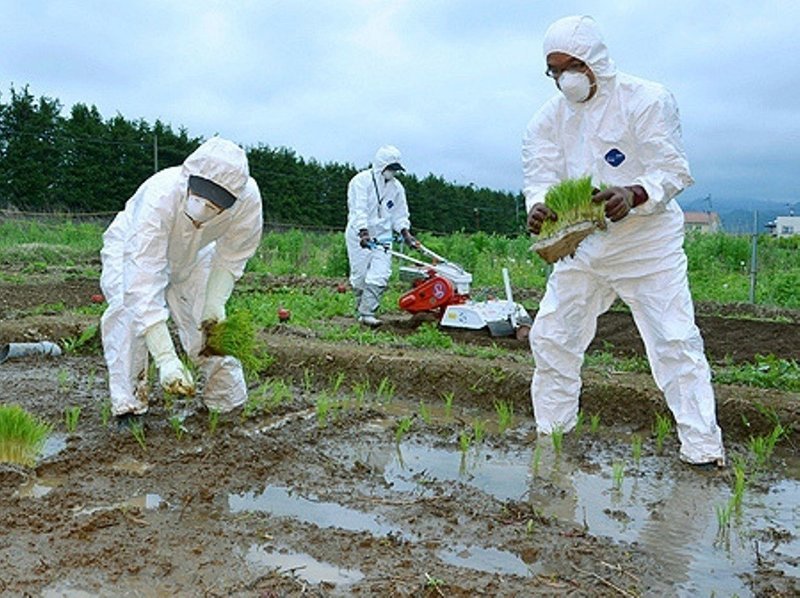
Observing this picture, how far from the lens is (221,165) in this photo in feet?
14.2

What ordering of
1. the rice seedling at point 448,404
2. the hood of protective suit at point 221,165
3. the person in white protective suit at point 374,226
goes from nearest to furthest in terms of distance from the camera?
the hood of protective suit at point 221,165, the rice seedling at point 448,404, the person in white protective suit at point 374,226

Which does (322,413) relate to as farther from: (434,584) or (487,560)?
(434,584)

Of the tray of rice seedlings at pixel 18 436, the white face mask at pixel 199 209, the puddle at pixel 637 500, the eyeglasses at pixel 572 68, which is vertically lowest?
the puddle at pixel 637 500

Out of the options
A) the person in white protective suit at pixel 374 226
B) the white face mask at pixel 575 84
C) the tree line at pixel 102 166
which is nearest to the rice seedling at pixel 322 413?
the white face mask at pixel 575 84

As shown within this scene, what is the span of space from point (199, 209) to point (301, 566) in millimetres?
1942

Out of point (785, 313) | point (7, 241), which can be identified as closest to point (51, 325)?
point (785, 313)

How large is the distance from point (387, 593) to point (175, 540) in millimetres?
919

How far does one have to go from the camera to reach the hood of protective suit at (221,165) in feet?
14.2

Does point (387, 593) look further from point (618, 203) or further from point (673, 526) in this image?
point (618, 203)

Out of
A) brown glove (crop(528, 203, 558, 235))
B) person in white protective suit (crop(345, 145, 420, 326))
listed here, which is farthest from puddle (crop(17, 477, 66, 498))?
person in white protective suit (crop(345, 145, 420, 326))

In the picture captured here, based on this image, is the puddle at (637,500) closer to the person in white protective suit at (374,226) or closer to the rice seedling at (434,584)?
the rice seedling at (434,584)

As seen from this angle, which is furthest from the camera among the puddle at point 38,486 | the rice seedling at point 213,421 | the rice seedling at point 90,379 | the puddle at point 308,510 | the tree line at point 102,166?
the tree line at point 102,166

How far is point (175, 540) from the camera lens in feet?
11.1

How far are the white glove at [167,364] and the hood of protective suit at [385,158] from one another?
5.53 m
